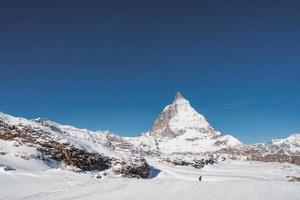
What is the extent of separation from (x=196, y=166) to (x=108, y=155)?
82227 mm

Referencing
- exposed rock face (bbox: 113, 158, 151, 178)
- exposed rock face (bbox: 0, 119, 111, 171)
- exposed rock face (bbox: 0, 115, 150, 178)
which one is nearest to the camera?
exposed rock face (bbox: 0, 115, 150, 178)

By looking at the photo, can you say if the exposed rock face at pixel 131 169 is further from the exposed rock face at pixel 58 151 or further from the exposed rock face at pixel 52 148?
the exposed rock face at pixel 52 148

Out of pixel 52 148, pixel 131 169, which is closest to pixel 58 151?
pixel 52 148

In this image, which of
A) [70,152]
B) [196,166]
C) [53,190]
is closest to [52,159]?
[70,152]

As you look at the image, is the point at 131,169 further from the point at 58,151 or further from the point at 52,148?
the point at 52,148

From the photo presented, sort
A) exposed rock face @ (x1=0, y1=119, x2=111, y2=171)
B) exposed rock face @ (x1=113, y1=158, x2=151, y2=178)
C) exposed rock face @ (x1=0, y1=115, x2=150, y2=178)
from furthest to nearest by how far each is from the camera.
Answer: exposed rock face @ (x1=113, y1=158, x2=151, y2=178) < exposed rock face @ (x1=0, y1=119, x2=111, y2=171) < exposed rock face @ (x1=0, y1=115, x2=150, y2=178)

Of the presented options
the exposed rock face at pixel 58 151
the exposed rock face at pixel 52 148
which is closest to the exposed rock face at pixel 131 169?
the exposed rock face at pixel 58 151

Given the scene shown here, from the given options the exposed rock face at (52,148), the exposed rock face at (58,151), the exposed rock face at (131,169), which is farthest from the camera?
the exposed rock face at (131,169)

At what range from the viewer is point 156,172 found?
109875 millimetres

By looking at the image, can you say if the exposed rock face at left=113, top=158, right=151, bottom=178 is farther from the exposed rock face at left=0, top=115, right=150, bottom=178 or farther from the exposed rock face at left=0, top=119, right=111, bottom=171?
the exposed rock face at left=0, top=119, right=111, bottom=171

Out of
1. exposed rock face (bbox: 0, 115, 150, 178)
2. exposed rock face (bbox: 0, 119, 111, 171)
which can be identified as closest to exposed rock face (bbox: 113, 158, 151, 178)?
exposed rock face (bbox: 0, 115, 150, 178)

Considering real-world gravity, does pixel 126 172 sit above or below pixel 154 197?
above

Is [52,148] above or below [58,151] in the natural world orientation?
above

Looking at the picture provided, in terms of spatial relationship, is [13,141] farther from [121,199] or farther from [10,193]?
[121,199]
